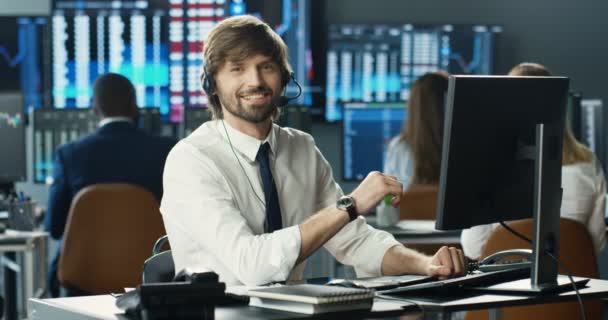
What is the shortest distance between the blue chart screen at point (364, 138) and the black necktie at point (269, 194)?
9.02ft

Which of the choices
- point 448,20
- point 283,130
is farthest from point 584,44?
point 283,130

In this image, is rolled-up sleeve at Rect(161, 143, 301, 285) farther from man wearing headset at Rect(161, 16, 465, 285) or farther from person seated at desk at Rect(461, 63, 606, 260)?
person seated at desk at Rect(461, 63, 606, 260)

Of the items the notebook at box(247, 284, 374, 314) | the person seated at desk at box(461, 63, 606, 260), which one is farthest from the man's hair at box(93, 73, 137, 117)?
the notebook at box(247, 284, 374, 314)

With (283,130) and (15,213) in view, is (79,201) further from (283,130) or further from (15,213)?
(283,130)

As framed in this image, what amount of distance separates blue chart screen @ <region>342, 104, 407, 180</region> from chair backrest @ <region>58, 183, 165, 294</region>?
161 cm

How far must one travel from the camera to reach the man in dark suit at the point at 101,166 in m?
4.31

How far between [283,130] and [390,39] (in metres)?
3.65

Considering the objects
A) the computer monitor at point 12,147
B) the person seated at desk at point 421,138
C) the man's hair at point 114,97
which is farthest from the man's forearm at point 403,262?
the computer monitor at point 12,147

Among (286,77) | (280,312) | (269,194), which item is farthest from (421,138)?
(280,312)

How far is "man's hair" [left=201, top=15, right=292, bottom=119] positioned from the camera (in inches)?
103

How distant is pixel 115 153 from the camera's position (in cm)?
434

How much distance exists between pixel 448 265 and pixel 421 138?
255 centimetres

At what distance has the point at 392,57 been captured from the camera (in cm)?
635

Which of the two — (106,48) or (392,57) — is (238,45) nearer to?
(106,48)
